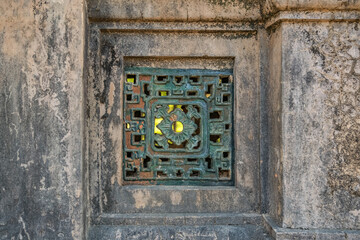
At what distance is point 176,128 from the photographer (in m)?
2.60

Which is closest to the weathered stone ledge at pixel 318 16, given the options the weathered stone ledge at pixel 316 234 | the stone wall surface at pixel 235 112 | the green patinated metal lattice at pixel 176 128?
the stone wall surface at pixel 235 112

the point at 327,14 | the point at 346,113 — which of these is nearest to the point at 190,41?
the point at 327,14

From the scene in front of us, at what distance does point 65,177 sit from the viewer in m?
2.23

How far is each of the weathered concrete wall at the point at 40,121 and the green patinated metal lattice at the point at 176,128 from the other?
0.47 meters

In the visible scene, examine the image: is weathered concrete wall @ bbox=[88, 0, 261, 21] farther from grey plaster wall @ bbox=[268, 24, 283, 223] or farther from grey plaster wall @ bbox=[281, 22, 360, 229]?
grey plaster wall @ bbox=[281, 22, 360, 229]

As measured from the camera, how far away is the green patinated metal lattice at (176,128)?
260 centimetres

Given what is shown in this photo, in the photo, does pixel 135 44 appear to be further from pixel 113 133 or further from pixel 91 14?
pixel 113 133

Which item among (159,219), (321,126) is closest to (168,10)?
(321,126)

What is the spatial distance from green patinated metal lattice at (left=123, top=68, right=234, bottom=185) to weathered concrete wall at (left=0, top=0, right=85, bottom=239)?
47 cm

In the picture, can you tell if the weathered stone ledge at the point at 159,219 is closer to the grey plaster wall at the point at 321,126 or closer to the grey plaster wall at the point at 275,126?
the grey plaster wall at the point at 275,126

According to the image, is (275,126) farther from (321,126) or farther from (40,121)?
(40,121)

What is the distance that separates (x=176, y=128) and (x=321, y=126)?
3.34 feet

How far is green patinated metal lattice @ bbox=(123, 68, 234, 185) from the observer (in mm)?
2598

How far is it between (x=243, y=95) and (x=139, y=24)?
94 cm
